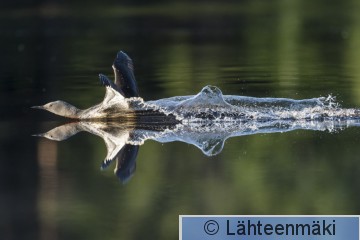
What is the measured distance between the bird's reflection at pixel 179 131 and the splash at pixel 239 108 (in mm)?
44

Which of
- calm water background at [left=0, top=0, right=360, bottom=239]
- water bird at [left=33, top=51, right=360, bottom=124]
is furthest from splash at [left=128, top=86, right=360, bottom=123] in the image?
calm water background at [left=0, top=0, right=360, bottom=239]

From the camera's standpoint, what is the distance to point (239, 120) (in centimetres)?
585

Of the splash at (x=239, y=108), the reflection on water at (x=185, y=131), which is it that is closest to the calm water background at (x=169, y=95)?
the reflection on water at (x=185, y=131)

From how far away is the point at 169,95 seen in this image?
628 cm

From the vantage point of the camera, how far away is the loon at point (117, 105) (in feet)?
19.4

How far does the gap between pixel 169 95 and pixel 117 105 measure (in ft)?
1.28

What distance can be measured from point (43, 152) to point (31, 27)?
314 centimetres

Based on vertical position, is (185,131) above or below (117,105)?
below

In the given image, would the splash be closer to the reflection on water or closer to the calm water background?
the reflection on water

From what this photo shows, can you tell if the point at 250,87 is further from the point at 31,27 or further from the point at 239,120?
the point at 31,27

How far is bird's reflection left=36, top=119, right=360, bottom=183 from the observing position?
559cm

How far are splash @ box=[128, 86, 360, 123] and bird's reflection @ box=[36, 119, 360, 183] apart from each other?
0.14 feet

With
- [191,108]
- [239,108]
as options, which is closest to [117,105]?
[191,108]

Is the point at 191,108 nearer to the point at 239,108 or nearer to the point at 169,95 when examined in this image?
the point at 239,108
